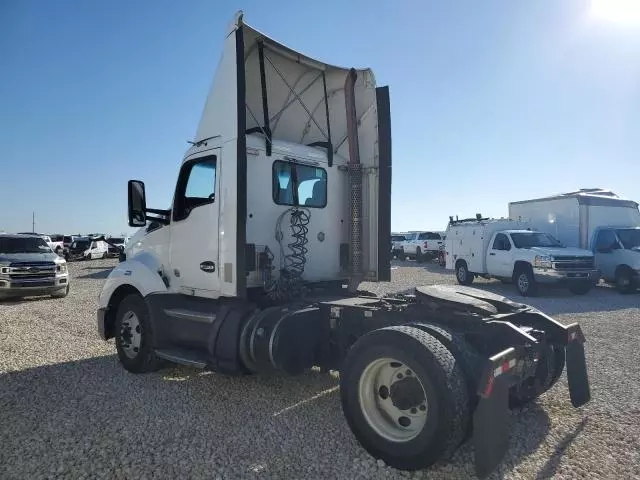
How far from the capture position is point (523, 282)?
14.8m

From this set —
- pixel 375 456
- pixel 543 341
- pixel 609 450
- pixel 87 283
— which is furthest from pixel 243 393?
pixel 87 283

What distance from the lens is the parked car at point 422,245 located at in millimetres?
30016

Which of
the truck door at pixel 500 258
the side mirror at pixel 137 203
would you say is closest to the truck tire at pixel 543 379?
the side mirror at pixel 137 203

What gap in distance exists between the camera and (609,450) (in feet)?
12.4

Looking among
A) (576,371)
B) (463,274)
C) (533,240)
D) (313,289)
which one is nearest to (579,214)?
(533,240)

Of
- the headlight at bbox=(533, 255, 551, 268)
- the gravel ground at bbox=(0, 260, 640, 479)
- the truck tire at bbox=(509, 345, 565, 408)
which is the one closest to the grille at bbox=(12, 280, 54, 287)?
the gravel ground at bbox=(0, 260, 640, 479)

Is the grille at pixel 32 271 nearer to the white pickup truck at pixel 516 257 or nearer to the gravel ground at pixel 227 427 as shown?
the gravel ground at pixel 227 427

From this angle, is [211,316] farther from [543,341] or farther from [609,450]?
[609,450]

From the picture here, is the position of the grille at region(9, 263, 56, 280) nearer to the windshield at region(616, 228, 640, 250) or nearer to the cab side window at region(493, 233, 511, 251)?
the cab side window at region(493, 233, 511, 251)

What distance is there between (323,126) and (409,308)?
3200mm

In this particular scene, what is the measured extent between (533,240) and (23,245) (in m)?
16.8

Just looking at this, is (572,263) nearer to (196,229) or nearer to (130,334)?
(196,229)

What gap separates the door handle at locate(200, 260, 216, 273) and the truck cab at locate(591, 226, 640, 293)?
47.1ft

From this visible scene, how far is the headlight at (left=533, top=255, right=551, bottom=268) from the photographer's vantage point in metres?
14.0
